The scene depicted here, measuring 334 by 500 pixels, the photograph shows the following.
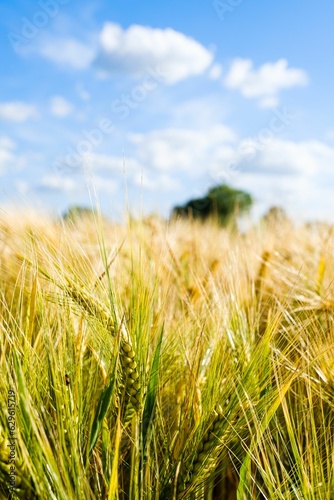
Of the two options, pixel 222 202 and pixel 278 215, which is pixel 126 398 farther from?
pixel 222 202

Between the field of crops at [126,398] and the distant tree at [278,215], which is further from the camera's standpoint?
the distant tree at [278,215]

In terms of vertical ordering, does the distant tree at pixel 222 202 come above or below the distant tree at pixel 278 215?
above

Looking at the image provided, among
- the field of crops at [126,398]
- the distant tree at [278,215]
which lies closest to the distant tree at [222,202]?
the distant tree at [278,215]

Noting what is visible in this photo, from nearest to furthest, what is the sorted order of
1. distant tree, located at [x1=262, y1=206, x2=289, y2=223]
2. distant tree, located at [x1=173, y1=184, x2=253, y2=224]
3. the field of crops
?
the field of crops < distant tree, located at [x1=262, y1=206, x2=289, y2=223] < distant tree, located at [x1=173, y1=184, x2=253, y2=224]

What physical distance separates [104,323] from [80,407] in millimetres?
141

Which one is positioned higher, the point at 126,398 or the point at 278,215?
the point at 278,215

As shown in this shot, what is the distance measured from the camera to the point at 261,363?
3.13 feet

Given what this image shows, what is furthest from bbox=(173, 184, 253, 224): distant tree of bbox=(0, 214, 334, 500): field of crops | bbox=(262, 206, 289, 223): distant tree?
bbox=(0, 214, 334, 500): field of crops

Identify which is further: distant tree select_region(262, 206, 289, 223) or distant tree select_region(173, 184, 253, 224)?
distant tree select_region(173, 184, 253, 224)

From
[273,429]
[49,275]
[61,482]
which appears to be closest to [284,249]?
[273,429]

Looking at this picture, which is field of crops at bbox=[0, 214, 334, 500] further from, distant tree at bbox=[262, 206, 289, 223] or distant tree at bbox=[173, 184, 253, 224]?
distant tree at bbox=[173, 184, 253, 224]

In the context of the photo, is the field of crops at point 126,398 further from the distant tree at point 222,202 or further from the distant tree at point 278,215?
the distant tree at point 222,202

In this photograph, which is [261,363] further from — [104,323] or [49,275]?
[49,275]

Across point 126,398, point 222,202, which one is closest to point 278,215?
point 126,398
